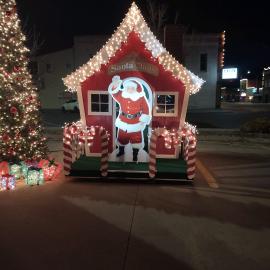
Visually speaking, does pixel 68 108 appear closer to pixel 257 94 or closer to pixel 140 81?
pixel 140 81

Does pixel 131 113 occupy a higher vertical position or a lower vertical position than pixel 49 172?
higher

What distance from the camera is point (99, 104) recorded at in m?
10.5

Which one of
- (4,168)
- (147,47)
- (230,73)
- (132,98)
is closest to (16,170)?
(4,168)

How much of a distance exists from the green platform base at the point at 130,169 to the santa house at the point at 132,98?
29 millimetres

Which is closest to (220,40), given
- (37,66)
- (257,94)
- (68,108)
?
(68,108)

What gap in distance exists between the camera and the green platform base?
8.51m

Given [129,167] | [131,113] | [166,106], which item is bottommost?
[129,167]

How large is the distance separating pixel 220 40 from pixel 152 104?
101 feet

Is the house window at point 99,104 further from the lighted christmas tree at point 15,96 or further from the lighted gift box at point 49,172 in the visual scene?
the lighted gift box at point 49,172

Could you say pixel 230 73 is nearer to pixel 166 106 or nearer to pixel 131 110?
pixel 166 106

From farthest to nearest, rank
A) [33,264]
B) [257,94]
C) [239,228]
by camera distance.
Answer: [257,94]
[239,228]
[33,264]

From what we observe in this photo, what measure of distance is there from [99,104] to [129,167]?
2.39 metres

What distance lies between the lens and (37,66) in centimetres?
4206

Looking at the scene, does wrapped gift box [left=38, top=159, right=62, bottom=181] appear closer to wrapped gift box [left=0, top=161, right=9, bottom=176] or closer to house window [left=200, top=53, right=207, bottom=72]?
wrapped gift box [left=0, top=161, right=9, bottom=176]
